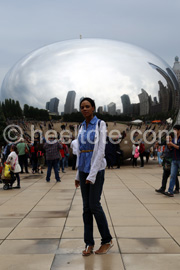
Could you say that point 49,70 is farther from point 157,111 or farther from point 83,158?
point 83,158

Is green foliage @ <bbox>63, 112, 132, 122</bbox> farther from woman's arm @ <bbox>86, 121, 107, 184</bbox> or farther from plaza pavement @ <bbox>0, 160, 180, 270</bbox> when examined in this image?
woman's arm @ <bbox>86, 121, 107, 184</bbox>

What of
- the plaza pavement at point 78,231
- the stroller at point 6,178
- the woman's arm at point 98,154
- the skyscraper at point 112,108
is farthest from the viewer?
the skyscraper at point 112,108

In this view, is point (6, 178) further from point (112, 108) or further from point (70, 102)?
point (112, 108)

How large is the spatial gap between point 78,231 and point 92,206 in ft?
4.08

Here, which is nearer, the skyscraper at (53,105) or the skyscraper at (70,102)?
the skyscraper at (70,102)

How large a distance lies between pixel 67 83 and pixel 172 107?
16.3ft

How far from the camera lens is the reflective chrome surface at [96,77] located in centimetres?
Result: 1511

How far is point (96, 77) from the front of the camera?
15031 millimetres

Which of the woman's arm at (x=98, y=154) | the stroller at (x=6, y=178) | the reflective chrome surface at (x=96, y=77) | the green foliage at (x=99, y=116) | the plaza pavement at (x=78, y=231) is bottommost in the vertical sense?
the plaza pavement at (x=78, y=231)

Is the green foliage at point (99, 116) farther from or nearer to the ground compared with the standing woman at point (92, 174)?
farther from the ground

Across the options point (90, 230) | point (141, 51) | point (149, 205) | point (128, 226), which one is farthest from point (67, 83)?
point (90, 230)

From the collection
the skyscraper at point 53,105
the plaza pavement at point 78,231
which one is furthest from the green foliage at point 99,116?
the plaza pavement at point 78,231

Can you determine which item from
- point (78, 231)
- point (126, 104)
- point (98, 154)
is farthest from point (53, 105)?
point (98, 154)

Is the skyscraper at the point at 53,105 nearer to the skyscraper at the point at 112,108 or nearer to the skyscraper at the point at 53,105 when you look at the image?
the skyscraper at the point at 53,105
